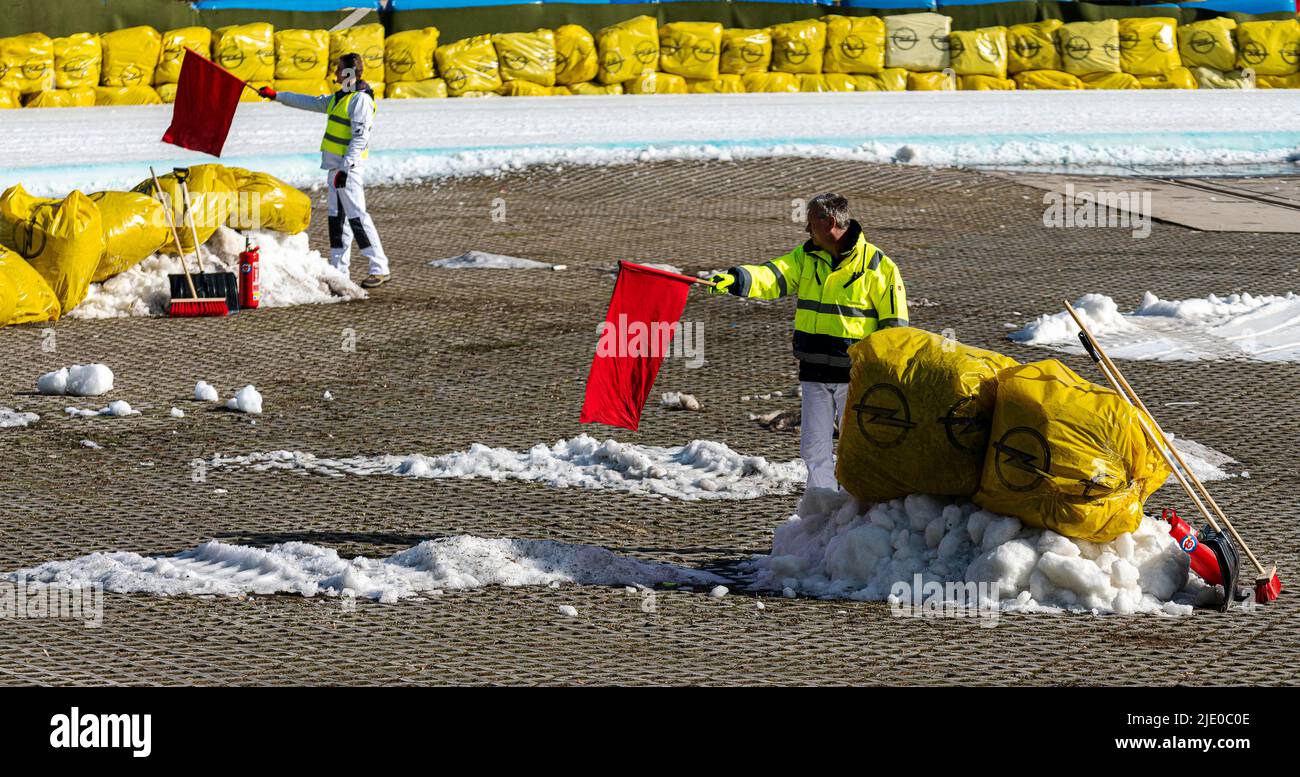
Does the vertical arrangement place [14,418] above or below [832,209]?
below

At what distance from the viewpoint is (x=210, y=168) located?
11.0 metres

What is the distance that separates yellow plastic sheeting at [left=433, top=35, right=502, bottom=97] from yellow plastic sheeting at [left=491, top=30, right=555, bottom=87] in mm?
133

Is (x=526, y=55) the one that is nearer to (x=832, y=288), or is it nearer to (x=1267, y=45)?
(x=1267, y=45)

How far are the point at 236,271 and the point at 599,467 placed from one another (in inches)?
179

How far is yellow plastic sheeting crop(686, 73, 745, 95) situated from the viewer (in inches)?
809

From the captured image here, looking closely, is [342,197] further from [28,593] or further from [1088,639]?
[1088,639]

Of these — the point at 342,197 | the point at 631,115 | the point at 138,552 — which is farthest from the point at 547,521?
the point at 631,115

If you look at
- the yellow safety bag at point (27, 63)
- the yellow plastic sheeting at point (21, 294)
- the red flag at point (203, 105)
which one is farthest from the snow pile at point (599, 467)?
the yellow safety bag at point (27, 63)

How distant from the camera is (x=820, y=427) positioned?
648 cm

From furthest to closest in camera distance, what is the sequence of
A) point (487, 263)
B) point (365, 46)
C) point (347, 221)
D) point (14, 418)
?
point (365, 46)
point (487, 263)
point (347, 221)
point (14, 418)

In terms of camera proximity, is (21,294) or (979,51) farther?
(979,51)

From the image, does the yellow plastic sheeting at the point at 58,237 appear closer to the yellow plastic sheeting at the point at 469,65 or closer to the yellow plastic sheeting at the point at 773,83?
the yellow plastic sheeting at the point at 469,65

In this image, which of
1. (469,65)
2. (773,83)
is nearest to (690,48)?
(773,83)

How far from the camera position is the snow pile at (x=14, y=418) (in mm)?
8094
